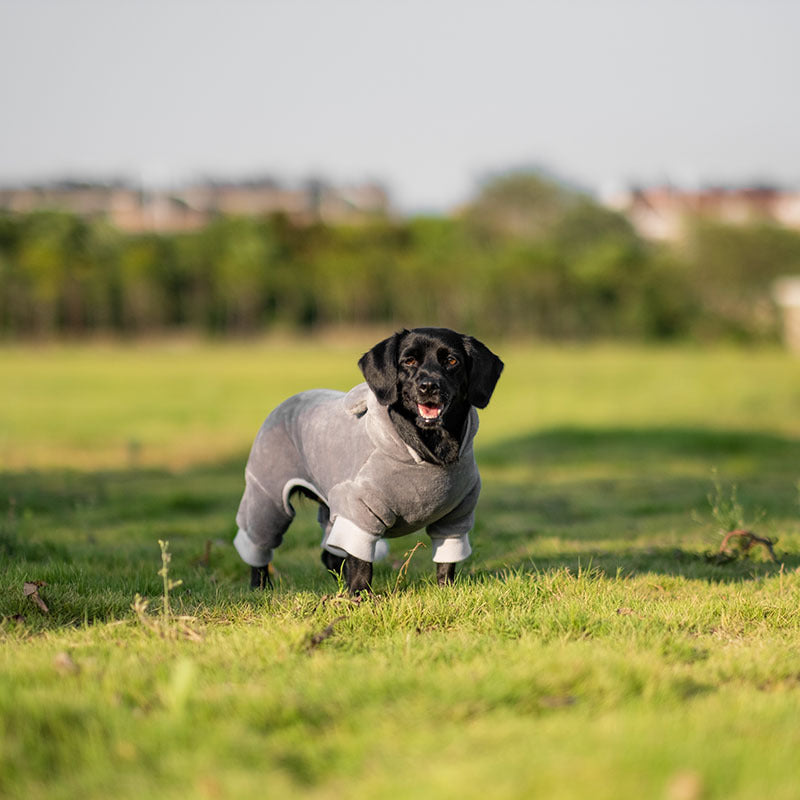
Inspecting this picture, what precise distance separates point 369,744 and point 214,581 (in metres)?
3.62

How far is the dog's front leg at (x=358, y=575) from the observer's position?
583 centimetres

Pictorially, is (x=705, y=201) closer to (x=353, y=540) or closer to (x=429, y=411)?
(x=429, y=411)

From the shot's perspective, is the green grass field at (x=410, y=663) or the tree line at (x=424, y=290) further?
the tree line at (x=424, y=290)

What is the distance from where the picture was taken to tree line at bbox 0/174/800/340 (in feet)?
269

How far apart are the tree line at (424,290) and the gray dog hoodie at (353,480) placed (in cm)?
7694

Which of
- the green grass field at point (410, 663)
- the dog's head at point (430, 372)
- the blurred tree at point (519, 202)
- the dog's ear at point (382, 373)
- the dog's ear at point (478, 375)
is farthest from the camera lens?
the blurred tree at point (519, 202)

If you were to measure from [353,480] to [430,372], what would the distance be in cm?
80

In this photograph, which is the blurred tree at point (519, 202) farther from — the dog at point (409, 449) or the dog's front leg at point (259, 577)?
the dog at point (409, 449)

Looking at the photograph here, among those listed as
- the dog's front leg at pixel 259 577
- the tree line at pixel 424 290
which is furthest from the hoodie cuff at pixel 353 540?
the tree line at pixel 424 290

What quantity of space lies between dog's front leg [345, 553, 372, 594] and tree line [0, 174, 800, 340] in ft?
255

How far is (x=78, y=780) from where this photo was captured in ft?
10.4

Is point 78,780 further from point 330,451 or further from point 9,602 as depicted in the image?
point 330,451

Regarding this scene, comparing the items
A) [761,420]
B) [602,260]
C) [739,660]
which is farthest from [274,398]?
[602,260]

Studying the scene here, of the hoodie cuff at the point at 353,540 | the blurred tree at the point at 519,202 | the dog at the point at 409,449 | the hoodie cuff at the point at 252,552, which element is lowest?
the hoodie cuff at the point at 252,552
